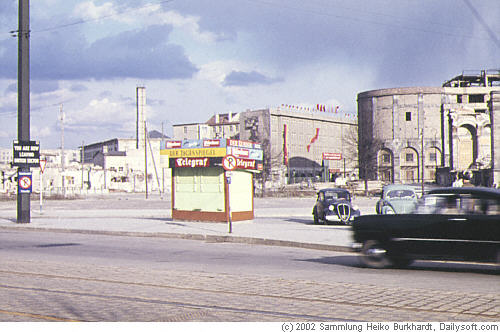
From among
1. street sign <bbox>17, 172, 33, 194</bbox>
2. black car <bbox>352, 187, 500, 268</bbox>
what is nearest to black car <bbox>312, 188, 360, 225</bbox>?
street sign <bbox>17, 172, 33, 194</bbox>

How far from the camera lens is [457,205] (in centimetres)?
1129

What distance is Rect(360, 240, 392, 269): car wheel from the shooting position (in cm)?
1208

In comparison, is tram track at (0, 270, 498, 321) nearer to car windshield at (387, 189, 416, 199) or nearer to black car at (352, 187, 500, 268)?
black car at (352, 187, 500, 268)

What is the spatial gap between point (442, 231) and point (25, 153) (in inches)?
850

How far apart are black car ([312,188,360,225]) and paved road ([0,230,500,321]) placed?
10.7 m

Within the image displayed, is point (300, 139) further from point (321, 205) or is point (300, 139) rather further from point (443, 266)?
point (443, 266)

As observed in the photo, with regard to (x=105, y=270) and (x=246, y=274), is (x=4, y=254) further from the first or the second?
Result: (x=246, y=274)

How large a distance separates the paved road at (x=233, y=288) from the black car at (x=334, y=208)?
10722mm

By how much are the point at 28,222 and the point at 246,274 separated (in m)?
19.5

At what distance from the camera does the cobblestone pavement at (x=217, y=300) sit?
7.21 meters

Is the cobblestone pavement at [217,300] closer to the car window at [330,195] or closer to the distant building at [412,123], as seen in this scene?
the car window at [330,195]

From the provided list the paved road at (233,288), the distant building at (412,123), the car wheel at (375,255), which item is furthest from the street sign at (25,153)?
the distant building at (412,123)

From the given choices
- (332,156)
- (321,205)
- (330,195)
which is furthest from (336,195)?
(332,156)

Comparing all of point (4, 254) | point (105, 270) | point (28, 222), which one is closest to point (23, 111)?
point (28, 222)
